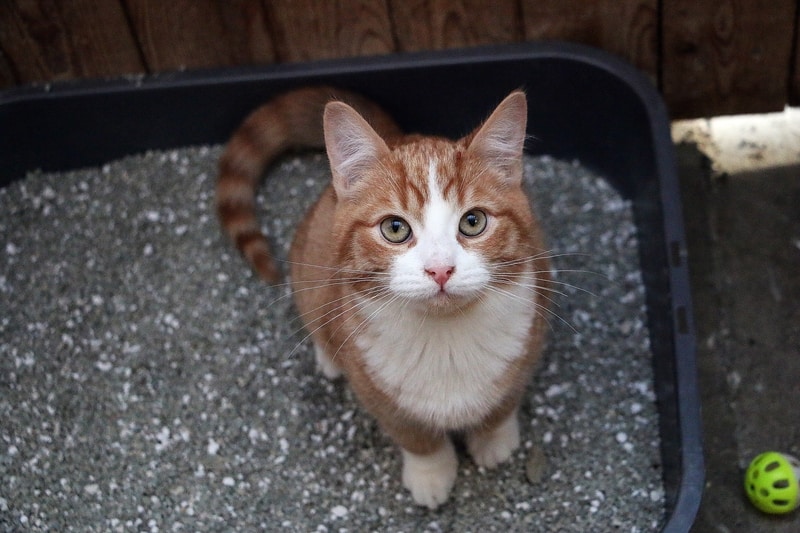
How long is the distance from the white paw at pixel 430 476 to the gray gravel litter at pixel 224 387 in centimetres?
4

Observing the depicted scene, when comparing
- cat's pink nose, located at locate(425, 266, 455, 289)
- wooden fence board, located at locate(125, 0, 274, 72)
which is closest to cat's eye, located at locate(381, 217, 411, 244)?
cat's pink nose, located at locate(425, 266, 455, 289)

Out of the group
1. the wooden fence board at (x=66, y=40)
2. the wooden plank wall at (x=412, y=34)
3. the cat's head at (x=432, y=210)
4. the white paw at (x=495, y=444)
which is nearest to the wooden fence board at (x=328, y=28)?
the wooden plank wall at (x=412, y=34)

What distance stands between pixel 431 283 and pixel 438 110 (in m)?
1.13

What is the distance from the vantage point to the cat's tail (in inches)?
94.0

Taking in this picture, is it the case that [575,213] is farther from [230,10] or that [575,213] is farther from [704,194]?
[230,10]

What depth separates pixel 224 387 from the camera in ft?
7.54

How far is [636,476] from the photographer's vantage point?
2.10 m

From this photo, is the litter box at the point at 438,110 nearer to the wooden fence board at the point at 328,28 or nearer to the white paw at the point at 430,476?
the wooden fence board at the point at 328,28

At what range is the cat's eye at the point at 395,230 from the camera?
65.9 inches

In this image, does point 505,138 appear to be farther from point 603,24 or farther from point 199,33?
point 199,33

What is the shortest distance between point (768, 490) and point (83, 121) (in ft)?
6.31

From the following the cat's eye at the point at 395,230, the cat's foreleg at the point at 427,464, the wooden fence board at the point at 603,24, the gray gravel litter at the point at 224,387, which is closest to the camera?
the cat's eye at the point at 395,230

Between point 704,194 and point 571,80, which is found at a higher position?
point 571,80

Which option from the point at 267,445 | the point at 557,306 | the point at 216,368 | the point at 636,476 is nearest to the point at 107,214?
the point at 216,368
